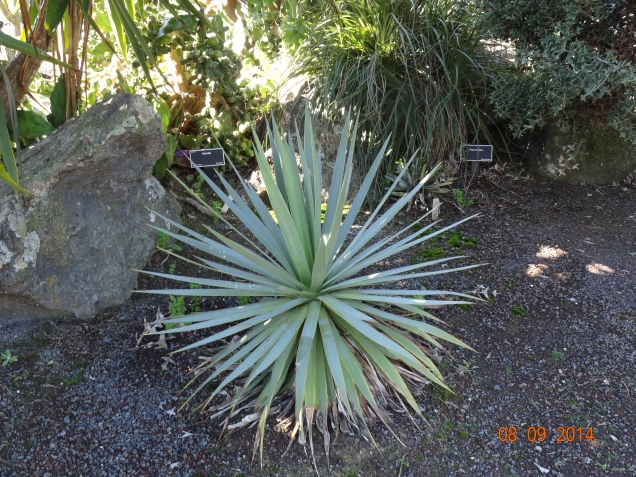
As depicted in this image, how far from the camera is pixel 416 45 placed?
3678mm

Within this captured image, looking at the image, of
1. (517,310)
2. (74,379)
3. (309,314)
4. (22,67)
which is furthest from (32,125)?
(517,310)

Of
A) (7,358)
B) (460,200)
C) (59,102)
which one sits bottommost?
(7,358)

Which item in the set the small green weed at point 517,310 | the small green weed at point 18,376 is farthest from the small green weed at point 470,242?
the small green weed at point 18,376

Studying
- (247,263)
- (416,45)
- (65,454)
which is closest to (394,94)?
(416,45)

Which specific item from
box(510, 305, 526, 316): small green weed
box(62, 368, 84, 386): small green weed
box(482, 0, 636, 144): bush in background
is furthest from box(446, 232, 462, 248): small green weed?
box(62, 368, 84, 386): small green weed

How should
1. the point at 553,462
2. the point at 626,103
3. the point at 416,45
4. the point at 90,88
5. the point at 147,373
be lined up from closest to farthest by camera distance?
the point at 553,462
the point at 147,373
the point at 626,103
the point at 416,45
the point at 90,88

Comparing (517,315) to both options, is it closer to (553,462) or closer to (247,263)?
(553,462)

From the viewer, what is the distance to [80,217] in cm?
256

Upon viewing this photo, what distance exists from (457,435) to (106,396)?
145 cm

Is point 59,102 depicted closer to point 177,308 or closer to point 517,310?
point 177,308
